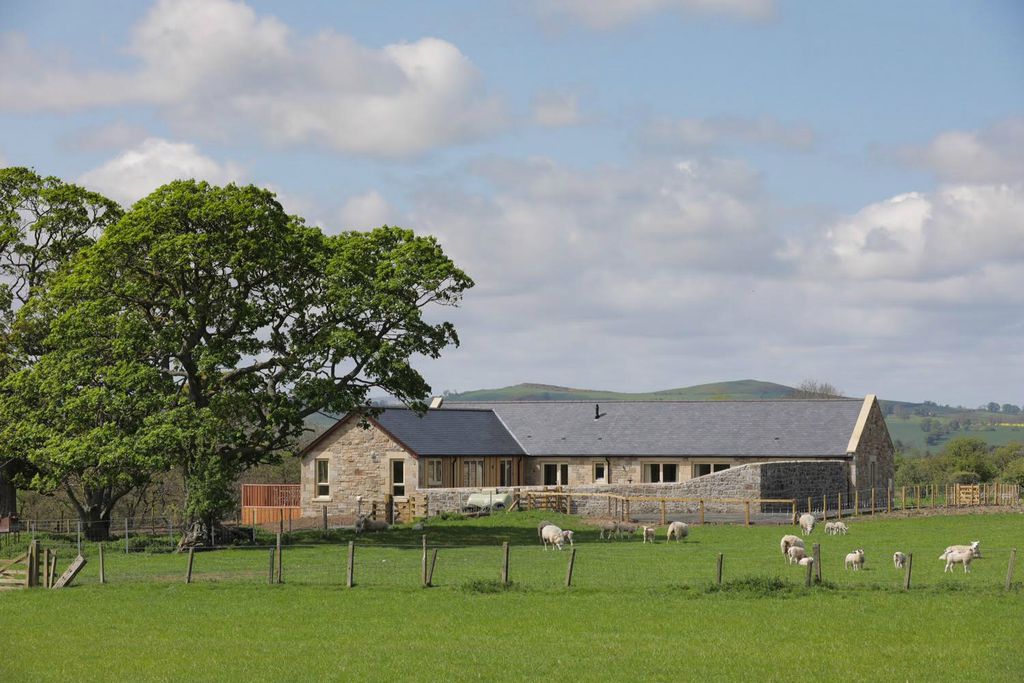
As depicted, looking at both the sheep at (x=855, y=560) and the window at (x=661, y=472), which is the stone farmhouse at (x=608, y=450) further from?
the sheep at (x=855, y=560)

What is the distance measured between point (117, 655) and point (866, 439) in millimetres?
50365

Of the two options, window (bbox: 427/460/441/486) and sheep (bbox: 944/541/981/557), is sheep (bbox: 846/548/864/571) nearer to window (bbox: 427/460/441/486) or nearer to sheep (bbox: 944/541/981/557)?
sheep (bbox: 944/541/981/557)

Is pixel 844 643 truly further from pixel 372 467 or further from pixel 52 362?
pixel 372 467

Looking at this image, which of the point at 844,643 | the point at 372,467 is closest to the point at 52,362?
the point at 372,467

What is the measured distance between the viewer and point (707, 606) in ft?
99.8

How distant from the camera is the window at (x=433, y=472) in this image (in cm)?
6700

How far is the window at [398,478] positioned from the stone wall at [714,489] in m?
3.36

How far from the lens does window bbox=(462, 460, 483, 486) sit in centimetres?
6950

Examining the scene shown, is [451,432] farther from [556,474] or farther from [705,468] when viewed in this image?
[705,468]

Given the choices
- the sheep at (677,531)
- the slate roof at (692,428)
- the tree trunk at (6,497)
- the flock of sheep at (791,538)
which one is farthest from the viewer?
the slate roof at (692,428)

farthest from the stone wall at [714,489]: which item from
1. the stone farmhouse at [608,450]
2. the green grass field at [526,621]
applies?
the green grass field at [526,621]

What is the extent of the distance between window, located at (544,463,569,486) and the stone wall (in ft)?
28.1

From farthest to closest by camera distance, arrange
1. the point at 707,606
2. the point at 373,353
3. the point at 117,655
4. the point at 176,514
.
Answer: the point at 176,514 → the point at 373,353 → the point at 707,606 → the point at 117,655

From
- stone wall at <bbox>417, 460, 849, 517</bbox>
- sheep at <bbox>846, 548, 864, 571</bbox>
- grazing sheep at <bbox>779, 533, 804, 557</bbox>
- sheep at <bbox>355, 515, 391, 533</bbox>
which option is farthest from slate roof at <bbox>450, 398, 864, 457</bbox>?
sheep at <bbox>846, 548, 864, 571</bbox>
